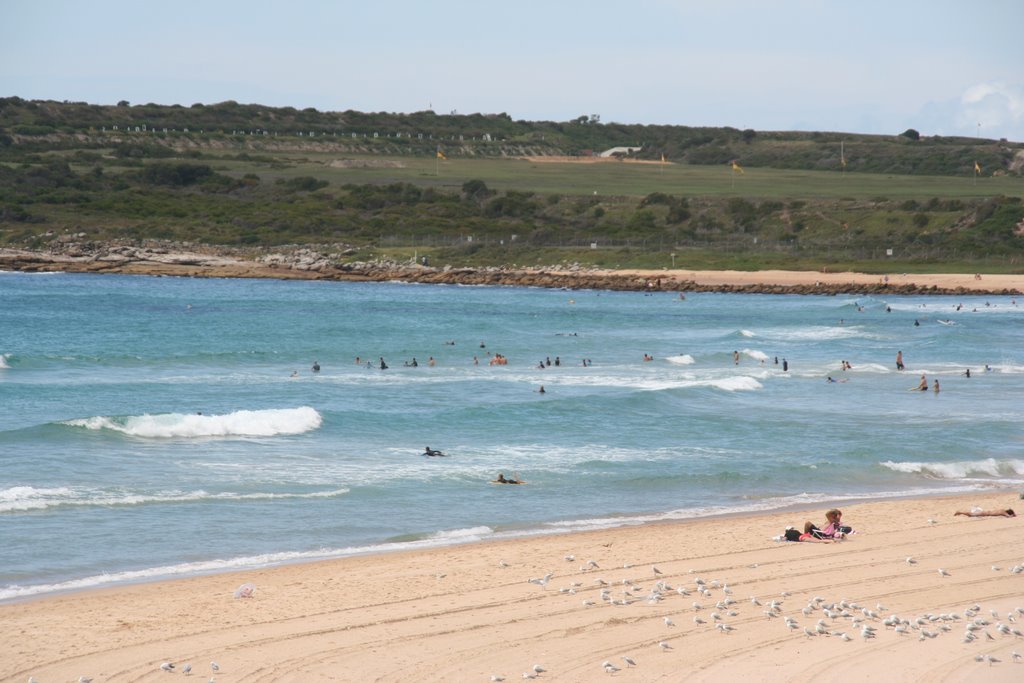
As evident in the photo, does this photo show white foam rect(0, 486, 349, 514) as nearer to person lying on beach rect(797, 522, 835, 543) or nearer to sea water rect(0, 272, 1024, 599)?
sea water rect(0, 272, 1024, 599)

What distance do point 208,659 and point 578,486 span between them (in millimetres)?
10559

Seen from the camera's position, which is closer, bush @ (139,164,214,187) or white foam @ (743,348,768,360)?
white foam @ (743,348,768,360)

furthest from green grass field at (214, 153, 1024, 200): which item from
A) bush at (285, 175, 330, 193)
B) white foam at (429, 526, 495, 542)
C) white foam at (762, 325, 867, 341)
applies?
white foam at (429, 526, 495, 542)

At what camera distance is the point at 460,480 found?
21.2 m

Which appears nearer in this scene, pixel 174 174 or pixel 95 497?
pixel 95 497

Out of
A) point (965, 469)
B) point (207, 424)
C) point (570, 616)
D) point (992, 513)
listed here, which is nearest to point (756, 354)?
point (965, 469)

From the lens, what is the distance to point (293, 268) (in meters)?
88.8

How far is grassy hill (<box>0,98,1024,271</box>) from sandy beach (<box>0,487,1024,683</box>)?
73.1 m

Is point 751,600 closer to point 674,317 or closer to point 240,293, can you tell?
point 674,317

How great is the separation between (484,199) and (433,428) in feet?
293

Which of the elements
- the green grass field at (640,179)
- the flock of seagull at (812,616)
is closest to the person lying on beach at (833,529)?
the flock of seagull at (812,616)

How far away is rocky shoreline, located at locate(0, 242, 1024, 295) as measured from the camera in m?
84.3

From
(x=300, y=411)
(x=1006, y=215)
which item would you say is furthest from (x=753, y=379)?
(x=1006, y=215)

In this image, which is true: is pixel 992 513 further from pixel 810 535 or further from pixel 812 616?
pixel 812 616
